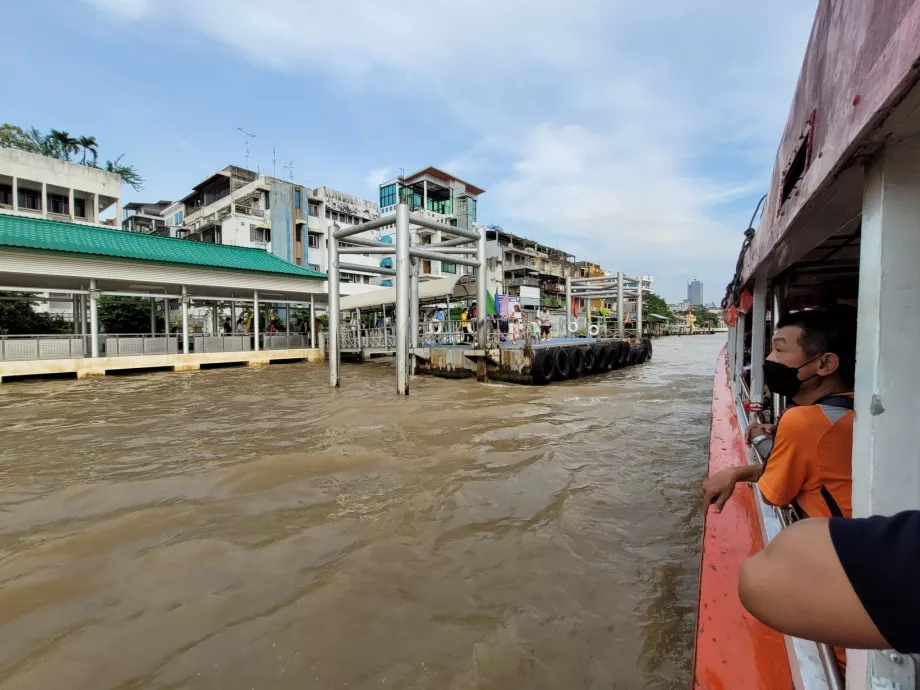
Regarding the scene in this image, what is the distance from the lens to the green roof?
503 inches

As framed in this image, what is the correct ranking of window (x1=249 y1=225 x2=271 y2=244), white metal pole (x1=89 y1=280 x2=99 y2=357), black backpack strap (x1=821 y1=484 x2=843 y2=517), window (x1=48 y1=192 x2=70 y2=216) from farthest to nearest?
1. window (x1=249 y1=225 x2=271 y2=244)
2. window (x1=48 y1=192 x2=70 y2=216)
3. white metal pole (x1=89 y1=280 x2=99 y2=357)
4. black backpack strap (x1=821 y1=484 x2=843 y2=517)

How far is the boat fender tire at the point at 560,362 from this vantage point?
1159 cm

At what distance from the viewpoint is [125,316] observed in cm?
1997

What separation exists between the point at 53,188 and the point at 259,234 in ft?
33.6

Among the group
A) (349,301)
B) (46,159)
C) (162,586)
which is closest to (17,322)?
(46,159)

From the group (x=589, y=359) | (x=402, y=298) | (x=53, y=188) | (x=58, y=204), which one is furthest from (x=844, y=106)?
(x=58, y=204)

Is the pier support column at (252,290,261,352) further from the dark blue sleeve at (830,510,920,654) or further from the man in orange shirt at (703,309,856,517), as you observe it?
the dark blue sleeve at (830,510,920,654)

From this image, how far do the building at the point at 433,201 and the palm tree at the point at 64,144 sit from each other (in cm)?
1795

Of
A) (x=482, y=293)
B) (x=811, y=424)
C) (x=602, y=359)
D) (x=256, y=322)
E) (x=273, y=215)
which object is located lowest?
(x=602, y=359)

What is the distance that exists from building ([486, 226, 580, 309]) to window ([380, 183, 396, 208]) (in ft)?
27.8

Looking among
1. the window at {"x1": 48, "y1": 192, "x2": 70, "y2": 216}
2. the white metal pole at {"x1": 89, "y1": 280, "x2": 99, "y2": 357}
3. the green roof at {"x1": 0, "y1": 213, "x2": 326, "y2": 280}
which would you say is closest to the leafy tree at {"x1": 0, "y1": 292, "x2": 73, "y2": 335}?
the green roof at {"x1": 0, "y1": 213, "x2": 326, "y2": 280}

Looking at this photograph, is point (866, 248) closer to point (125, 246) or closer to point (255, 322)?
point (255, 322)

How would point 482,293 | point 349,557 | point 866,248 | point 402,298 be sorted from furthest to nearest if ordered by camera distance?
point 482,293
point 402,298
point 349,557
point 866,248

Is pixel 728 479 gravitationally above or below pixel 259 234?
below
